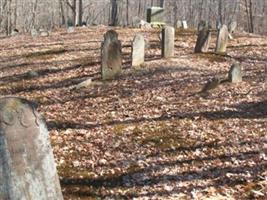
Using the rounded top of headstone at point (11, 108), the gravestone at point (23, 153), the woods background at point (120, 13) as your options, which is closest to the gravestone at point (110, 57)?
the gravestone at point (23, 153)

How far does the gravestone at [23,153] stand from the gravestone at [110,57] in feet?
32.2

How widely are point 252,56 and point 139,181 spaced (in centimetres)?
1329

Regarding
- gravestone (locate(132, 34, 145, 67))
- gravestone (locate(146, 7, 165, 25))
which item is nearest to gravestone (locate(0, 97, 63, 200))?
gravestone (locate(132, 34, 145, 67))

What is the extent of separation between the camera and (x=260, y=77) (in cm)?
1555

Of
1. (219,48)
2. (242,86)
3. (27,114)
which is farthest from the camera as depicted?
(219,48)

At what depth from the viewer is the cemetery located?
5.98 meters

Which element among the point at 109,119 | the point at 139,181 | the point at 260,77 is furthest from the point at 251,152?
the point at 260,77

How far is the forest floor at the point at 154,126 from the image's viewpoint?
800cm

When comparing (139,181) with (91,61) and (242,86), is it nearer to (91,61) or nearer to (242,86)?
(242,86)

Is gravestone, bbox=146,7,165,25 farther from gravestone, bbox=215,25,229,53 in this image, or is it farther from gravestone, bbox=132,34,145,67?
gravestone, bbox=132,34,145,67

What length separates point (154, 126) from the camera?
10.9m

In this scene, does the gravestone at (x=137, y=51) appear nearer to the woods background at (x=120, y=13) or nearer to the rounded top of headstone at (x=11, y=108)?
the rounded top of headstone at (x=11, y=108)

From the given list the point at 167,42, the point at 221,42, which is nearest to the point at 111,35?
the point at 167,42

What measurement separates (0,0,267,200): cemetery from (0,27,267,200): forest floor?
23 millimetres
